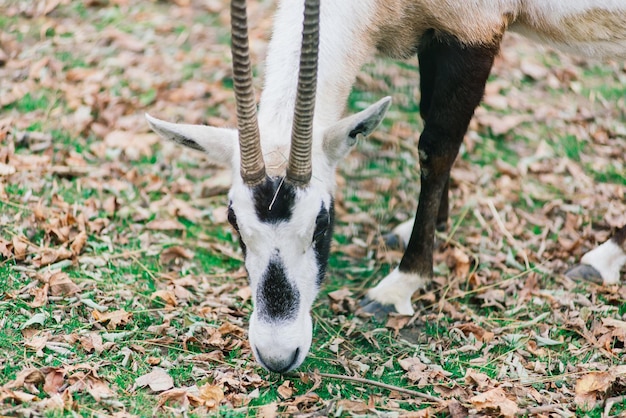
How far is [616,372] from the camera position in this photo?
15.7 feet

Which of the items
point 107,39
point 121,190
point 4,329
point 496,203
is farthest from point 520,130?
point 4,329

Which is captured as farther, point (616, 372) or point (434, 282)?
point (434, 282)

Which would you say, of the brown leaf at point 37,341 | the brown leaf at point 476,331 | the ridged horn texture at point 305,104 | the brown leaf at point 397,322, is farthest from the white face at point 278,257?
the brown leaf at point 476,331

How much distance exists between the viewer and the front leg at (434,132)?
17.1 feet

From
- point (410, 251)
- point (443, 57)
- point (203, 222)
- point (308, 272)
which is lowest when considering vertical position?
point (203, 222)

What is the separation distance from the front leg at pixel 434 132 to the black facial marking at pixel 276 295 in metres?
1.46

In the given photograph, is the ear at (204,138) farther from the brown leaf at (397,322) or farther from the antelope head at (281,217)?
the brown leaf at (397,322)

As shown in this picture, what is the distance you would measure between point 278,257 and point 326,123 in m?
1.06

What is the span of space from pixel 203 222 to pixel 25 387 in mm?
2464

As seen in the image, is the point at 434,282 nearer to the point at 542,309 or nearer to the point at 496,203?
the point at 542,309

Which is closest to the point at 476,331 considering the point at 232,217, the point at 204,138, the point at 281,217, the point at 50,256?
the point at 281,217

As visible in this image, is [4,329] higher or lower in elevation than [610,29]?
lower

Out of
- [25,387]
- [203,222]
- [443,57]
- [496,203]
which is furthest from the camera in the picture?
[496,203]

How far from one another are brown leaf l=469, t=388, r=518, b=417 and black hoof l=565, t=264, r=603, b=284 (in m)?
1.81
